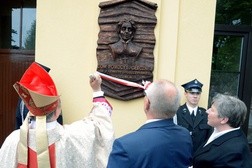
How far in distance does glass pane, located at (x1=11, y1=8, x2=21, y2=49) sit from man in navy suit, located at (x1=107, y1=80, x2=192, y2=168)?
2.88m

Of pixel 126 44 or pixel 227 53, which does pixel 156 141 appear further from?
pixel 227 53

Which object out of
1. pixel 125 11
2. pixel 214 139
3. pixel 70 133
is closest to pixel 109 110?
pixel 70 133

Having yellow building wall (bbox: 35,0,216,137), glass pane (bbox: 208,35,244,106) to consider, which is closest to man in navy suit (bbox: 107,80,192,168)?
yellow building wall (bbox: 35,0,216,137)

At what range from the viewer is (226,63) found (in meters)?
3.54

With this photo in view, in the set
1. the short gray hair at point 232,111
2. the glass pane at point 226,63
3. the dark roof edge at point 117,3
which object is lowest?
the short gray hair at point 232,111

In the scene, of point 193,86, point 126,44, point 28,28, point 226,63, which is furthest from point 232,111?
point 28,28

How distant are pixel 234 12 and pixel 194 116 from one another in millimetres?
1418

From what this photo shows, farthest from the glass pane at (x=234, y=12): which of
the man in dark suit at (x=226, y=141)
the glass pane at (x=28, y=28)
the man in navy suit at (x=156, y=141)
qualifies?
the man in navy suit at (x=156, y=141)

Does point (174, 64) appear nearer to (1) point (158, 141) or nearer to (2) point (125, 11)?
(2) point (125, 11)

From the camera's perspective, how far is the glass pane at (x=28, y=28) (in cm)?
372

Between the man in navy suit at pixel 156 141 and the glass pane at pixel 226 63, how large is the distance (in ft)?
7.45

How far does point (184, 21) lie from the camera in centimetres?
313

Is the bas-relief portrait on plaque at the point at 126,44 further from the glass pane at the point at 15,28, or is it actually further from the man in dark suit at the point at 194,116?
the glass pane at the point at 15,28

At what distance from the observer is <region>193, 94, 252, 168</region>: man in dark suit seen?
5.54 feet
